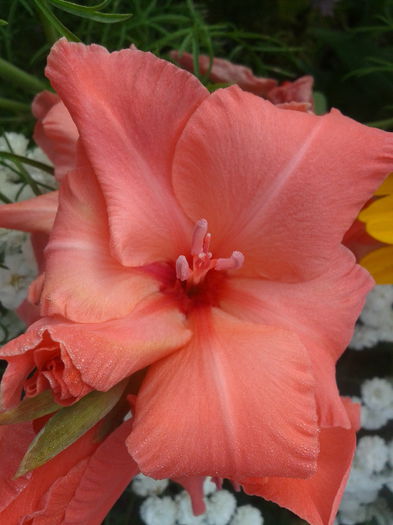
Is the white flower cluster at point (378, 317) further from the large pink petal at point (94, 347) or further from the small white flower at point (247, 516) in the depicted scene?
the large pink petal at point (94, 347)

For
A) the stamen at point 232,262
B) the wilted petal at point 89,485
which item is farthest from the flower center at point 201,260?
the wilted petal at point 89,485

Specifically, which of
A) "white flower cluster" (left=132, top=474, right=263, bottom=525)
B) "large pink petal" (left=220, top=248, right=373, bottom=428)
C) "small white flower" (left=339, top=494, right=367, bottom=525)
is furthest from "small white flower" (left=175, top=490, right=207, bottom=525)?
"large pink petal" (left=220, top=248, right=373, bottom=428)

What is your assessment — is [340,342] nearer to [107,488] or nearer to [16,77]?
[107,488]

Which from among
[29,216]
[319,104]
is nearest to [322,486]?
[29,216]

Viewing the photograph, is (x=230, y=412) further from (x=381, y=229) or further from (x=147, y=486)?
(x=147, y=486)

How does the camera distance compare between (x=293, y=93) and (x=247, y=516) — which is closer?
(x=293, y=93)

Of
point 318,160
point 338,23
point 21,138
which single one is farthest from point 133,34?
point 318,160
